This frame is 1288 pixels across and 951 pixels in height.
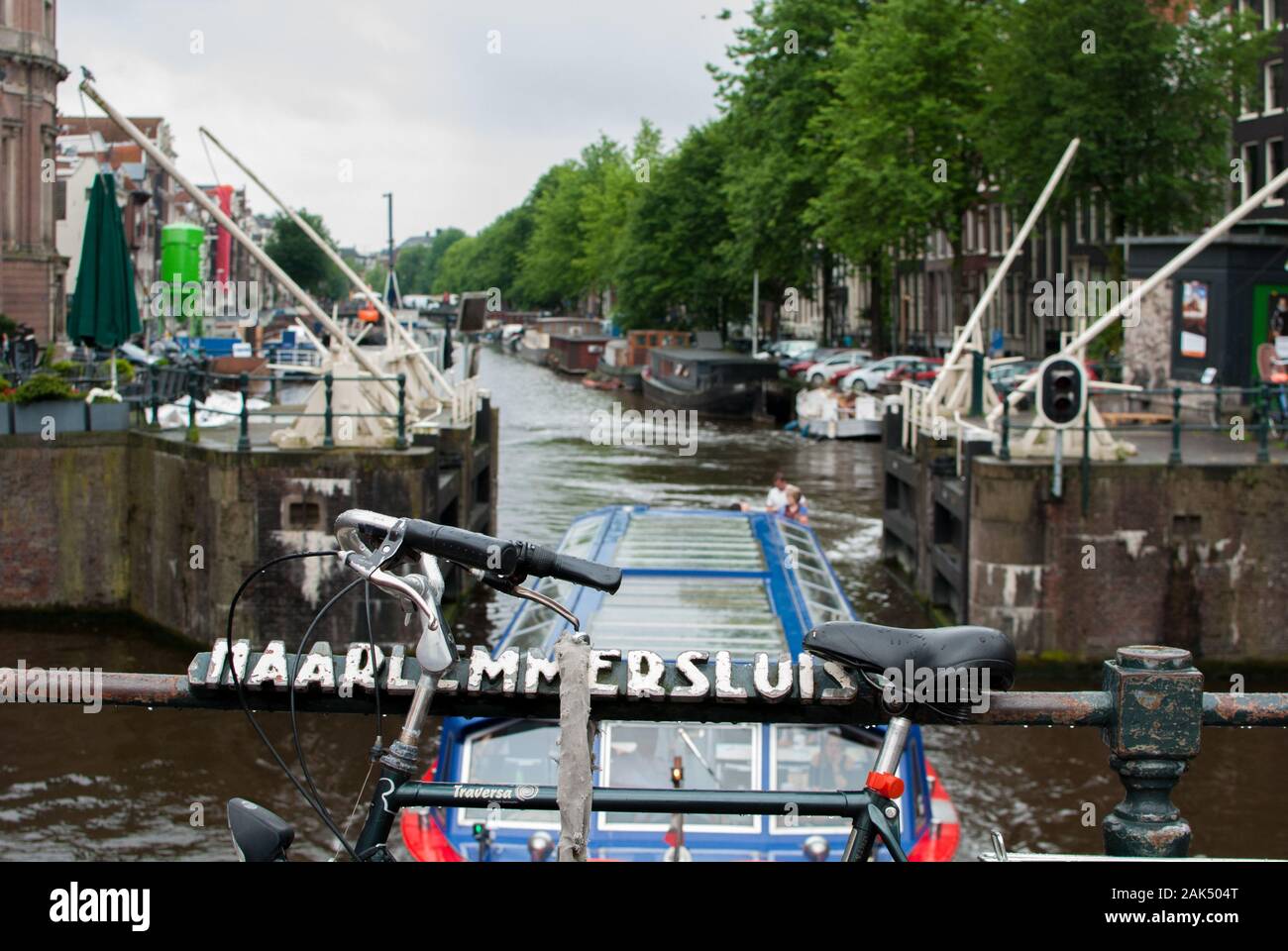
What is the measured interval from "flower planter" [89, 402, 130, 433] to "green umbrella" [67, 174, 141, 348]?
5.73 ft

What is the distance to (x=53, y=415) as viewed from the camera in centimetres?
2212

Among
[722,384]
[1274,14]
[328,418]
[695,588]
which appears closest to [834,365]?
[722,384]

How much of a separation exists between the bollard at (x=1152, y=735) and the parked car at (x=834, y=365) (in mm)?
53584

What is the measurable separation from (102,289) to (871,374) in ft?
110

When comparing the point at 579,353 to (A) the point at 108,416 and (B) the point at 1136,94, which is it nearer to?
(B) the point at 1136,94

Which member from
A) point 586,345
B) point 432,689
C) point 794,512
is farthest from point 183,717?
point 586,345

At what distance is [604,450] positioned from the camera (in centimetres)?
4478

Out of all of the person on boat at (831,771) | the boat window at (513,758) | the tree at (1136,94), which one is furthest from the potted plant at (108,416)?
the tree at (1136,94)

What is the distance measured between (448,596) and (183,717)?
5.73 m

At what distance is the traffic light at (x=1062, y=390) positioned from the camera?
734 inches

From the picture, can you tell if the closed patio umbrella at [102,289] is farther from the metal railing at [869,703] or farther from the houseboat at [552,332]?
the houseboat at [552,332]
